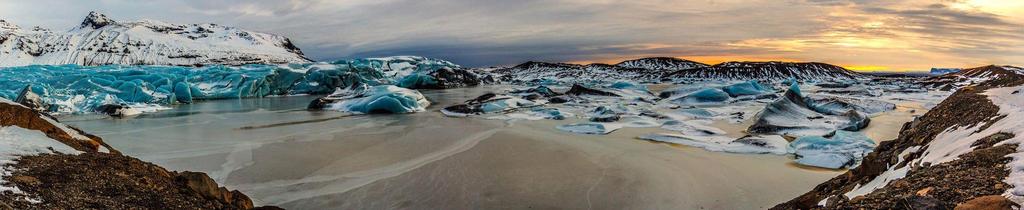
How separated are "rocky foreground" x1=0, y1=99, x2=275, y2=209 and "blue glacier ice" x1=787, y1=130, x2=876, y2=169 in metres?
7.36

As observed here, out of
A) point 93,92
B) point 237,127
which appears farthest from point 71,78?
point 237,127

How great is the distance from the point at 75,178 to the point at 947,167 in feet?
18.4

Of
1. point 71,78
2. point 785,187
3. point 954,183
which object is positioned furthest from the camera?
point 71,78

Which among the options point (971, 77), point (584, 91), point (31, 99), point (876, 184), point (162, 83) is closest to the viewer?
point (876, 184)

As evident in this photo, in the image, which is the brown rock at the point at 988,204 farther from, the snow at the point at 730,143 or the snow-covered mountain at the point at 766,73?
the snow-covered mountain at the point at 766,73

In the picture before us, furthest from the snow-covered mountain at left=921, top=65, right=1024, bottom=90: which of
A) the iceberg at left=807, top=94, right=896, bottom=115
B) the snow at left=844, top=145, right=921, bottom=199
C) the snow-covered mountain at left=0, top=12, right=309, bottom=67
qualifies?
the snow-covered mountain at left=0, top=12, right=309, bottom=67

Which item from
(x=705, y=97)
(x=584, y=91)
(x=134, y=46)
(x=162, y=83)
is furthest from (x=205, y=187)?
(x=134, y=46)

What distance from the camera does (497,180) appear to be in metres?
6.66

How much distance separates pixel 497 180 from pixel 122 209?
4.08 metres

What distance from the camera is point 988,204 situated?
221 centimetres

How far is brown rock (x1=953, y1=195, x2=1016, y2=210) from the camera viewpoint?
2166 mm

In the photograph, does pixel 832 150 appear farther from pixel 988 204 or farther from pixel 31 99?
pixel 31 99

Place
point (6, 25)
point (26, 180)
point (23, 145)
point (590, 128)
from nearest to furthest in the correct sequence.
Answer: point (26, 180)
point (23, 145)
point (590, 128)
point (6, 25)

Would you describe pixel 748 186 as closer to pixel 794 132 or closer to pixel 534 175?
pixel 534 175
